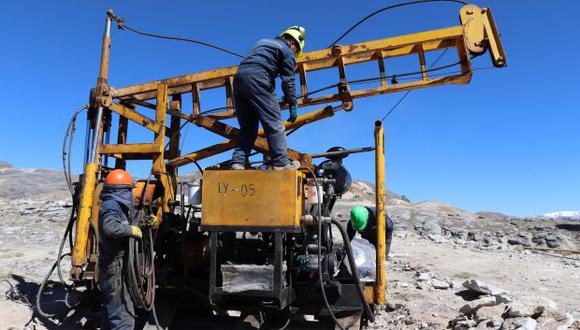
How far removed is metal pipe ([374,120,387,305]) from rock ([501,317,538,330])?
1.18 meters

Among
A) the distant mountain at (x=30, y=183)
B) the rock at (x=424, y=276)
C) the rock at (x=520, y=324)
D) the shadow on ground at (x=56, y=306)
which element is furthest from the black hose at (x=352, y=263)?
the distant mountain at (x=30, y=183)

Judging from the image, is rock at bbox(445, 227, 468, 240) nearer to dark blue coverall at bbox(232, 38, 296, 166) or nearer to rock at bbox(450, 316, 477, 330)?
rock at bbox(450, 316, 477, 330)

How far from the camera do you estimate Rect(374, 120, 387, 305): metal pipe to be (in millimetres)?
4707

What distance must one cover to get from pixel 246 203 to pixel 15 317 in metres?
3.41

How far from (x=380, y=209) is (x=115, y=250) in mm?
2503

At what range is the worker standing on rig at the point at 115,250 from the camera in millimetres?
4457

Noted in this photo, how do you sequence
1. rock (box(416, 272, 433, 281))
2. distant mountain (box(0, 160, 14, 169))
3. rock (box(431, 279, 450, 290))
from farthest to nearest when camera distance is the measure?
1. distant mountain (box(0, 160, 14, 169))
2. rock (box(416, 272, 433, 281))
3. rock (box(431, 279, 450, 290))

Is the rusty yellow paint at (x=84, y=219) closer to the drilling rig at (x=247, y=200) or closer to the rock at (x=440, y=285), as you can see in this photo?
the drilling rig at (x=247, y=200)

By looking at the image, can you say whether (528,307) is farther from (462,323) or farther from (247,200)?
(247,200)

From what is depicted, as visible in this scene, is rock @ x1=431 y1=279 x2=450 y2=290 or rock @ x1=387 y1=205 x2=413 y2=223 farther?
rock @ x1=387 y1=205 x2=413 y2=223

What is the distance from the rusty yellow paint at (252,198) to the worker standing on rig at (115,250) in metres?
0.89

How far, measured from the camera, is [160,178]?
17.0ft

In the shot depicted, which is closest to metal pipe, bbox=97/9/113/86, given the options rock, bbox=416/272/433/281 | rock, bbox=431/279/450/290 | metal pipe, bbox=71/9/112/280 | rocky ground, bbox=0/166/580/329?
metal pipe, bbox=71/9/112/280

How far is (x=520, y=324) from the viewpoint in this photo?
15.0 ft
